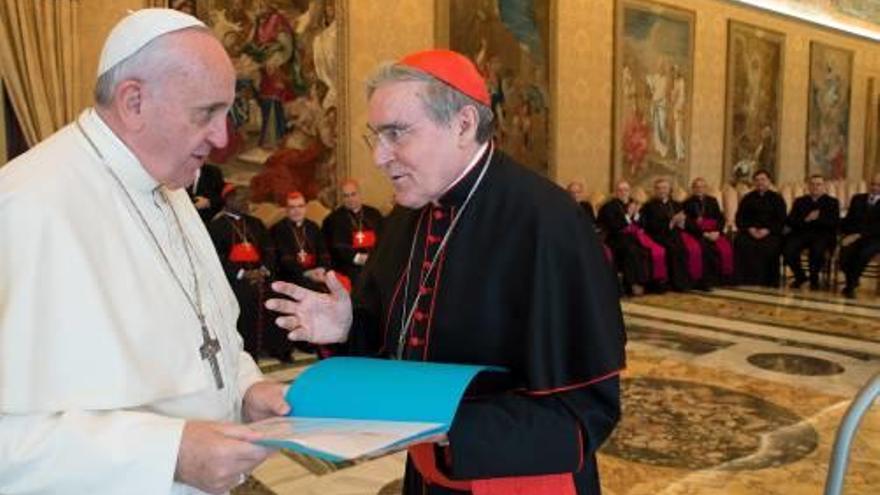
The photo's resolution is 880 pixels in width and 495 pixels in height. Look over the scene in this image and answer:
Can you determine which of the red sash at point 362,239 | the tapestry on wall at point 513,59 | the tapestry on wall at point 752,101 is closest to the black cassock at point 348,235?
the red sash at point 362,239

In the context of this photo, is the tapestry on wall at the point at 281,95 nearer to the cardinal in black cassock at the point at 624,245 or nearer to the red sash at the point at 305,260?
the red sash at the point at 305,260

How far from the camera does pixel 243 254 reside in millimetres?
6691

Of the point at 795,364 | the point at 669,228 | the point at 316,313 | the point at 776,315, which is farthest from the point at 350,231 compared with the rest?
the point at 316,313

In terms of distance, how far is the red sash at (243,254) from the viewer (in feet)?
21.9

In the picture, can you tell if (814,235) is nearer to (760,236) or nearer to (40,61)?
(760,236)

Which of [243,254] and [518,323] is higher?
[518,323]

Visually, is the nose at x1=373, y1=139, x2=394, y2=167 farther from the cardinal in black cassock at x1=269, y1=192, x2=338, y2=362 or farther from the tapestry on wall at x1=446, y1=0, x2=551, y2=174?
the tapestry on wall at x1=446, y1=0, x2=551, y2=174

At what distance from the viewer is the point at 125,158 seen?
5.08 feet

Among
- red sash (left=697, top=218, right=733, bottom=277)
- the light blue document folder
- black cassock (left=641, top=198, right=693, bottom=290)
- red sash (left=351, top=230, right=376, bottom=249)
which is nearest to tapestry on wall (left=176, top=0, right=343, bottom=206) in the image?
red sash (left=351, top=230, right=376, bottom=249)

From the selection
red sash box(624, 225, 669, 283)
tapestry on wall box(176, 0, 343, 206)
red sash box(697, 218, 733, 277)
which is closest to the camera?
tapestry on wall box(176, 0, 343, 206)

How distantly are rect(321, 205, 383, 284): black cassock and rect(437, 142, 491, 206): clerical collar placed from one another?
19.0 feet

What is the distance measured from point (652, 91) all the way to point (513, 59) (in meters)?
3.28

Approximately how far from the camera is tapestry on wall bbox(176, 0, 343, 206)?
26.1 feet

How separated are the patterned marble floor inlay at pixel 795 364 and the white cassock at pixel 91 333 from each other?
5.46m
